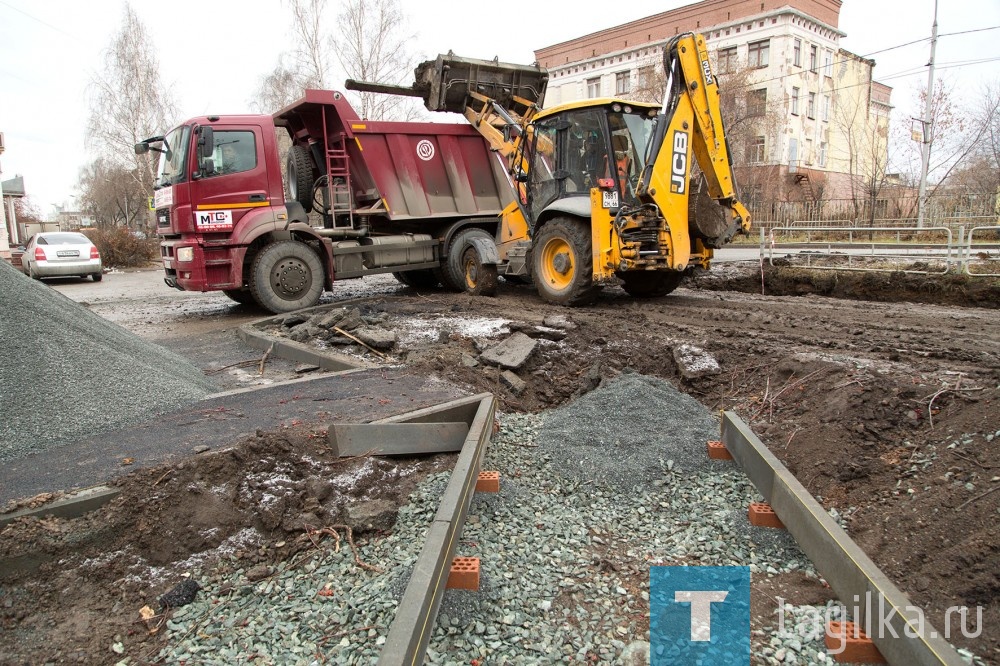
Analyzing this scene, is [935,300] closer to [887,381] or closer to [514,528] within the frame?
[887,381]

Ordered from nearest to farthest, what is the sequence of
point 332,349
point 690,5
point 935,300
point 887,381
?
point 887,381, point 332,349, point 935,300, point 690,5

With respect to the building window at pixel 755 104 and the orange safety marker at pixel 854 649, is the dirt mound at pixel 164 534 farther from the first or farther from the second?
the building window at pixel 755 104

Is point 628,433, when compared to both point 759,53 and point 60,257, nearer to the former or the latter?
point 60,257

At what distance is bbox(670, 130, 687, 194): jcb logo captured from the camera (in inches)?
319

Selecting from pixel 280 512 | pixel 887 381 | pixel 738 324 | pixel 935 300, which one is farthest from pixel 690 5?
pixel 280 512

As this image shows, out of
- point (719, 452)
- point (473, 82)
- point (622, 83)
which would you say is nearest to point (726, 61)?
point (622, 83)

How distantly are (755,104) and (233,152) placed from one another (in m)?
28.5

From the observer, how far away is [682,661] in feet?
8.44

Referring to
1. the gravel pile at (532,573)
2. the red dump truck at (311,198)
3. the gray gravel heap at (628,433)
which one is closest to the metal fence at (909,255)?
the red dump truck at (311,198)

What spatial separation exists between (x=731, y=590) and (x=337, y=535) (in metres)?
2.00

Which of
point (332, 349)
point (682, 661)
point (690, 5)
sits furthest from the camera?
point (690, 5)

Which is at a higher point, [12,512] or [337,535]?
[12,512]

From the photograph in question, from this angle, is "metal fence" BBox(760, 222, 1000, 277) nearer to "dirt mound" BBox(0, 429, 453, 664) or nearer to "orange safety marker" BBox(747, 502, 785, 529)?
"orange safety marker" BBox(747, 502, 785, 529)

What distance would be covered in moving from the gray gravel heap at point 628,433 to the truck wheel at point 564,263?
3.16m
